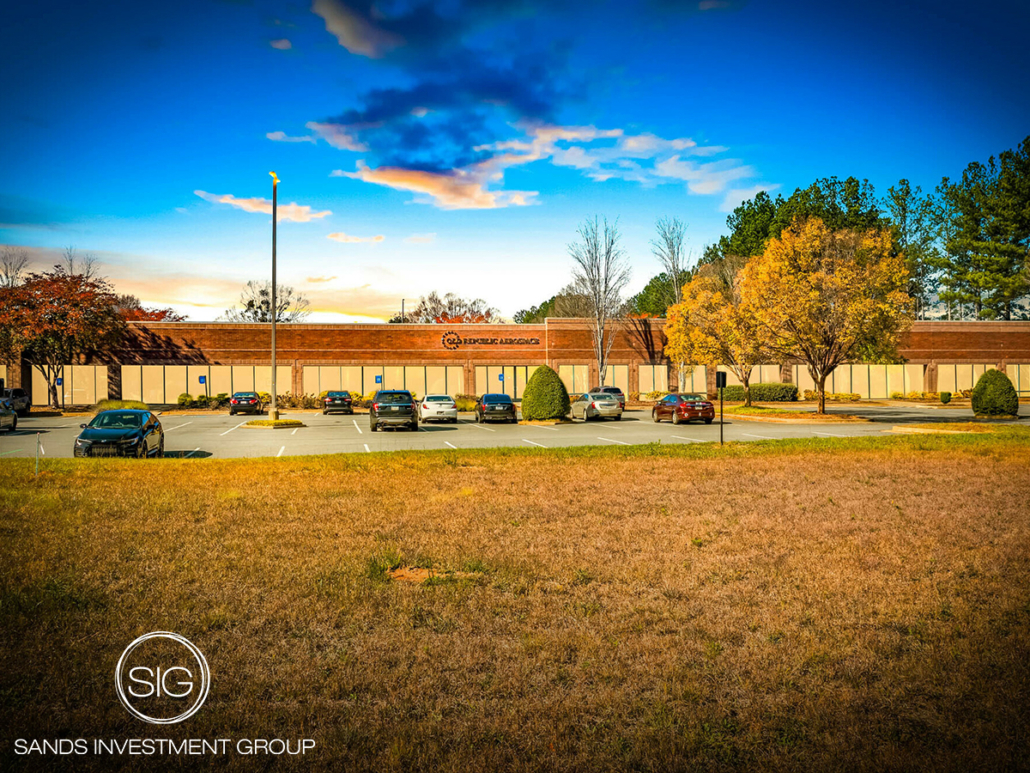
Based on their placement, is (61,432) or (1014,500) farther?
(61,432)

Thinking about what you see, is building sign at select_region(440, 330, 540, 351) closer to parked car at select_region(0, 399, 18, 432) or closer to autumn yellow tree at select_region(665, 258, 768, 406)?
autumn yellow tree at select_region(665, 258, 768, 406)

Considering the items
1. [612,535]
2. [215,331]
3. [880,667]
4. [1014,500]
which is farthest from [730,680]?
[215,331]

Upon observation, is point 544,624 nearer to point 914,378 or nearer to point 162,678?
point 162,678

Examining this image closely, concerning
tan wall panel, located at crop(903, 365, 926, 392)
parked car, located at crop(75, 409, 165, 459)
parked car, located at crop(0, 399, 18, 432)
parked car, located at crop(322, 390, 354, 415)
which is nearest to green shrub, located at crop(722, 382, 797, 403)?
tan wall panel, located at crop(903, 365, 926, 392)

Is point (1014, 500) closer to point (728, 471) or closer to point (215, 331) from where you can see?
point (728, 471)

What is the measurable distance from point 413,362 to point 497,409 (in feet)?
73.1

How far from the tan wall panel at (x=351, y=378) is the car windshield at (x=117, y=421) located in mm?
34772

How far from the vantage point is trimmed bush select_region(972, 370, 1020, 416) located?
1359 inches

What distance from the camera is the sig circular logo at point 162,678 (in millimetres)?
4562

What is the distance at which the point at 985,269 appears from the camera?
6750 centimetres

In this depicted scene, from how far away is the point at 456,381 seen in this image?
56562 mm

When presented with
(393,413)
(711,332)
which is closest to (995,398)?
(711,332)

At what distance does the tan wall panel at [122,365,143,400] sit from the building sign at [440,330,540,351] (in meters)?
23.4

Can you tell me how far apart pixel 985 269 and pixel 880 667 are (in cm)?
7713
